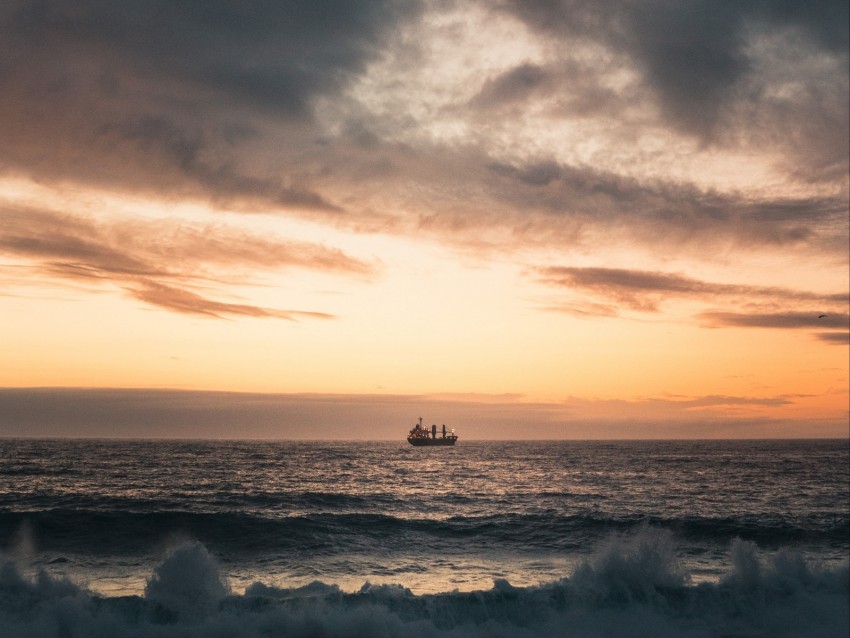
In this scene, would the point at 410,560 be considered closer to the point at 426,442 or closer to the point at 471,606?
the point at 471,606

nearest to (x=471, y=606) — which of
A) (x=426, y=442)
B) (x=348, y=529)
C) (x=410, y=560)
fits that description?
(x=410, y=560)

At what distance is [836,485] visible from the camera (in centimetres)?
4834

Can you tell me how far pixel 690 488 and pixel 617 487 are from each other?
5.69 metres

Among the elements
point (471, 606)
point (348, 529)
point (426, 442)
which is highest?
point (471, 606)

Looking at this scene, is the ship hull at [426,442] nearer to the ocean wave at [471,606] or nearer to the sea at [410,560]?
the sea at [410,560]

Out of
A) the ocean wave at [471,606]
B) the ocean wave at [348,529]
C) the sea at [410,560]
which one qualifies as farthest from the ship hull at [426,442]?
the ocean wave at [471,606]

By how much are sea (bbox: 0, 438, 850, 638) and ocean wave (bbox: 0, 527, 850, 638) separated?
0.16ft

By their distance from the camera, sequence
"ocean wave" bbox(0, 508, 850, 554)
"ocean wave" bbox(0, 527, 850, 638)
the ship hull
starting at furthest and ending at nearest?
the ship hull, "ocean wave" bbox(0, 508, 850, 554), "ocean wave" bbox(0, 527, 850, 638)

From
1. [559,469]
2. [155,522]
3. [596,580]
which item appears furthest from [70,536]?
[559,469]

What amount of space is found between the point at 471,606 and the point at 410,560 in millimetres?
6859

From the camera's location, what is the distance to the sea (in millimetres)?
14852

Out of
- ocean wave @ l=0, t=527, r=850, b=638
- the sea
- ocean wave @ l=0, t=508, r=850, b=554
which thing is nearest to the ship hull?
the sea

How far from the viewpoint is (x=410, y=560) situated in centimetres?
2216

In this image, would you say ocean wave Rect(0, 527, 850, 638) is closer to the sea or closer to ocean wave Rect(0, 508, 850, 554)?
the sea
